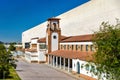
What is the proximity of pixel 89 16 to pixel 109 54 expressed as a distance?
45663 mm

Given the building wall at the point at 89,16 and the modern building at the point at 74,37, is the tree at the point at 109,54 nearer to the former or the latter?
the modern building at the point at 74,37

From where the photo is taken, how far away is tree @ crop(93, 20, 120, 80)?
16.8m

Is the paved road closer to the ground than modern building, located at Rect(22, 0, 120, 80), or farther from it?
closer to the ground

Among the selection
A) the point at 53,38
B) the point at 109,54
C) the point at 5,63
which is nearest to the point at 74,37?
the point at 53,38

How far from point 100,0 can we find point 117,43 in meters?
39.3

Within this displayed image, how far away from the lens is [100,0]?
55.9 metres

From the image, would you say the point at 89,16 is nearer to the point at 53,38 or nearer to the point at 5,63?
the point at 53,38

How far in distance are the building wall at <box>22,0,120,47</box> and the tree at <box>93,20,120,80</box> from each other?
25.0m

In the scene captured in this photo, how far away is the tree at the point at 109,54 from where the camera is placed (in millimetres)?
16797

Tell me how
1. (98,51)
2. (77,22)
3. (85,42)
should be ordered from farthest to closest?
1. (77,22)
2. (85,42)
3. (98,51)

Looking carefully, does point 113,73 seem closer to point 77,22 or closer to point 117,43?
point 117,43

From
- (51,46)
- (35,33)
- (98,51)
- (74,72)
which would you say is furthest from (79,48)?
(35,33)

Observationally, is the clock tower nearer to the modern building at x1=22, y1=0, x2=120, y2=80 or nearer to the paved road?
the modern building at x1=22, y1=0, x2=120, y2=80

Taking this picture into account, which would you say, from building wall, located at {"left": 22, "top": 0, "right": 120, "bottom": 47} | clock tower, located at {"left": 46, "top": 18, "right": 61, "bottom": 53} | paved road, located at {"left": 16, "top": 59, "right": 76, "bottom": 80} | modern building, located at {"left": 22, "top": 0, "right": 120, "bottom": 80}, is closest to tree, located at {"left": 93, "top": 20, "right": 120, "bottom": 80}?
paved road, located at {"left": 16, "top": 59, "right": 76, "bottom": 80}
